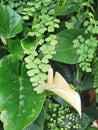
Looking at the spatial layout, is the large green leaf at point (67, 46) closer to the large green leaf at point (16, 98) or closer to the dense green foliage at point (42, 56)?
the dense green foliage at point (42, 56)

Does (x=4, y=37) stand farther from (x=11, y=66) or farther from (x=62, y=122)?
(x=62, y=122)

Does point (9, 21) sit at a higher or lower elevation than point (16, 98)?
higher

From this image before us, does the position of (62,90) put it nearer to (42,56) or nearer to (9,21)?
(42,56)

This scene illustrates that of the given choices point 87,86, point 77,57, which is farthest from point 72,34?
point 87,86

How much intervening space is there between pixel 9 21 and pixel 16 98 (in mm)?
250

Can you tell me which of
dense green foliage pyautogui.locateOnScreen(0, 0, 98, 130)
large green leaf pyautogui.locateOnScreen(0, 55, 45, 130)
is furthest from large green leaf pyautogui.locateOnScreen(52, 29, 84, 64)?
large green leaf pyautogui.locateOnScreen(0, 55, 45, 130)

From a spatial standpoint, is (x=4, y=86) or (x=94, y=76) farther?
(x=94, y=76)

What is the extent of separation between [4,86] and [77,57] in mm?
234

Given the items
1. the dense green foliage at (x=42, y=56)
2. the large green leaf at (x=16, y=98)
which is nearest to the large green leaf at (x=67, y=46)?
the dense green foliage at (x=42, y=56)

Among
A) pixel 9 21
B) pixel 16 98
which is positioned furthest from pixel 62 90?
pixel 9 21

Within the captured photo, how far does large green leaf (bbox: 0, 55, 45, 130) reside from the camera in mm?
962

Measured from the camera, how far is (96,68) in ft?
3.57

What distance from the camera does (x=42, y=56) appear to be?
1045 millimetres

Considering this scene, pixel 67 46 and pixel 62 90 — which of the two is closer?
pixel 62 90
